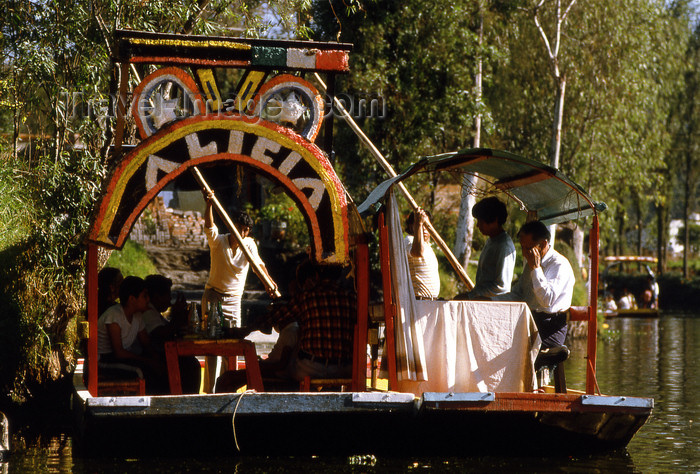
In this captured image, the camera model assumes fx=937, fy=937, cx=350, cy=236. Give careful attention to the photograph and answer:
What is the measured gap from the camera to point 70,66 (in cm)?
998

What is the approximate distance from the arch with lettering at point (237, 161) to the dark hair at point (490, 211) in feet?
3.65

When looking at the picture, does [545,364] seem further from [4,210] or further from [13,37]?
[13,37]

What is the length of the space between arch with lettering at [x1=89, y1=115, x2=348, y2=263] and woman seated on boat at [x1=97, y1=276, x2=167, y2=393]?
0.77 meters

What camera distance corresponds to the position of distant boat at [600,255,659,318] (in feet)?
104

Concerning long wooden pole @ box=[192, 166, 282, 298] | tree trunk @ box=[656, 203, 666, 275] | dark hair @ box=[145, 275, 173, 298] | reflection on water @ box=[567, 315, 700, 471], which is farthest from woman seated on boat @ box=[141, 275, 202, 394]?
tree trunk @ box=[656, 203, 666, 275]

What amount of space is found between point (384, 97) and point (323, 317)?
12600mm

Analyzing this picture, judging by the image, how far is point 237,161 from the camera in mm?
7199

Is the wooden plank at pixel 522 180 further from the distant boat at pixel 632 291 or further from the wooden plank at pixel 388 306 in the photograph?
the distant boat at pixel 632 291

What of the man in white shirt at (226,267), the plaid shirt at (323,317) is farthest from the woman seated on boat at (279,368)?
the man in white shirt at (226,267)

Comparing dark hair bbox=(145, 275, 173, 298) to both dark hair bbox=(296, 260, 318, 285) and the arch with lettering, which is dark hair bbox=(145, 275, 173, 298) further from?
dark hair bbox=(296, 260, 318, 285)

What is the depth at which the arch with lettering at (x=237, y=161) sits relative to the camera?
6.99 metres

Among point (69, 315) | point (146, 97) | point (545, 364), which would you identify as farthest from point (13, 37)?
point (545, 364)

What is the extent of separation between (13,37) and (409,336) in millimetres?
5705

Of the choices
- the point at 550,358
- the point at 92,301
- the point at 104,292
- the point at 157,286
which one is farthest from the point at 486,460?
the point at 104,292
